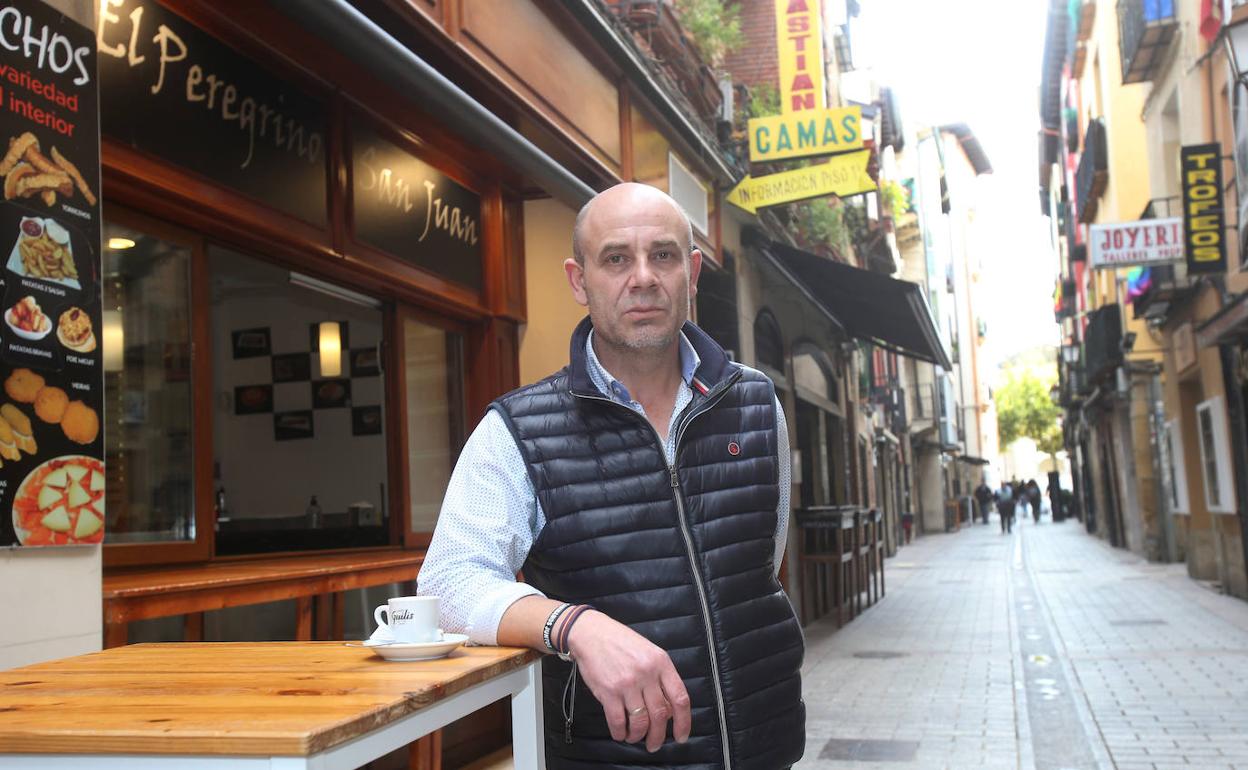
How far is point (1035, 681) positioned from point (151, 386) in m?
7.60

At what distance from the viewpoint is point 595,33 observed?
7.30 metres

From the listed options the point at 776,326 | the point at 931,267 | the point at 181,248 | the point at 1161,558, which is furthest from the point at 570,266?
the point at 931,267

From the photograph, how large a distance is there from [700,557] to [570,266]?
25.4 inches

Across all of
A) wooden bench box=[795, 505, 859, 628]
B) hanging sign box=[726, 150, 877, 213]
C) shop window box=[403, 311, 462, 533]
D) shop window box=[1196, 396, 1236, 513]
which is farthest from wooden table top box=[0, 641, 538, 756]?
shop window box=[1196, 396, 1236, 513]

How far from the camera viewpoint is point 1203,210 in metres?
14.2

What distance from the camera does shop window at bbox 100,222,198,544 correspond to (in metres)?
4.52

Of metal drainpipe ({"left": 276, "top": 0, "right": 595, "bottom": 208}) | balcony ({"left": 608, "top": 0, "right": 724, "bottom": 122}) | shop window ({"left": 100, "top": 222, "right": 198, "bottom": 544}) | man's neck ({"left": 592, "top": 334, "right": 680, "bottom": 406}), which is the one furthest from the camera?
balcony ({"left": 608, "top": 0, "right": 724, "bottom": 122})

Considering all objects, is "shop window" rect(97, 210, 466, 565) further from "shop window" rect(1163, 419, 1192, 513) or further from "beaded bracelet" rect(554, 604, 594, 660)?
"shop window" rect(1163, 419, 1192, 513)

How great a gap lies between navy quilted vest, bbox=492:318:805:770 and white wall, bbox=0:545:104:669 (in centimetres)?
139

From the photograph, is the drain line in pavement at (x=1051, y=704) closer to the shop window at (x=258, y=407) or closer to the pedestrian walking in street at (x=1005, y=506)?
the shop window at (x=258, y=407)

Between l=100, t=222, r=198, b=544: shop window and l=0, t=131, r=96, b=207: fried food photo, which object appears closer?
l=0, t=131, r=96, b=207: fried food photo

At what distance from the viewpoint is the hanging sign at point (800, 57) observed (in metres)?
12.6

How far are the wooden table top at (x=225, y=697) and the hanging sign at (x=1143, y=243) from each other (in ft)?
49.5

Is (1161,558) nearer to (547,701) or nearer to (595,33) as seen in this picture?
(595,33)
